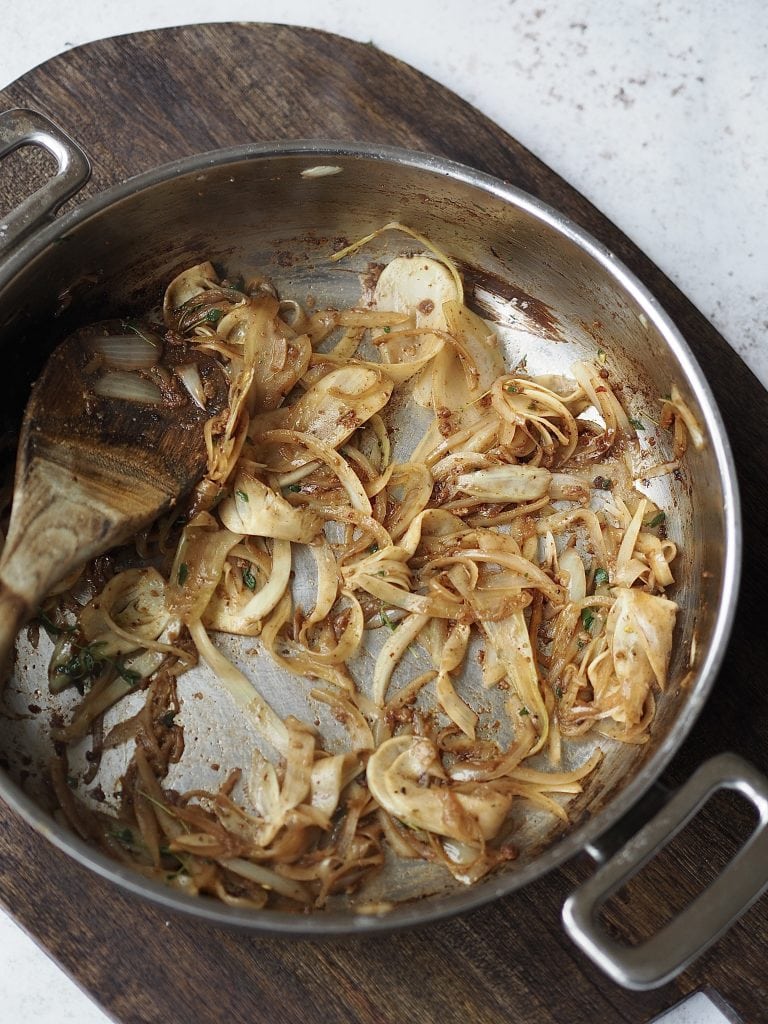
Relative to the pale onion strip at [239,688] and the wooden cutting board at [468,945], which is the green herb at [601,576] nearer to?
the wooden cutting board at [468,945]

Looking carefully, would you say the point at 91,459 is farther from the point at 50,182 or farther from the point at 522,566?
the point at 522,566

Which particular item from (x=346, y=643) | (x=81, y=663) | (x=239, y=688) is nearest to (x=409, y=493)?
(x=346, y=643)

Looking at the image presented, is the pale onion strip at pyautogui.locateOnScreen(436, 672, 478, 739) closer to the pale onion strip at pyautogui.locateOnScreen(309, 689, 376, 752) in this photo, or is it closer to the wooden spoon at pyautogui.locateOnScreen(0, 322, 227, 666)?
the pale onion strip at pyautogui.locateOnScreen(309, 689, 376, 752)

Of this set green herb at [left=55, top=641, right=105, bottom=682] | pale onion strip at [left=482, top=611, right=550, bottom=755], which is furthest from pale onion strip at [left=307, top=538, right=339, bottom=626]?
green herb at [left=55, top=641, right=105, bottom=682]

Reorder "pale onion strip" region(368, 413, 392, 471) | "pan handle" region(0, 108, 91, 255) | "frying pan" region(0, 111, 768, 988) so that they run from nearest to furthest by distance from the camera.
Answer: "frying pan" region(0, 111, 768, 988), "pan handle" region(0, 108, 91, 255), "pale onion strip" region(368, 413, 392, 471)

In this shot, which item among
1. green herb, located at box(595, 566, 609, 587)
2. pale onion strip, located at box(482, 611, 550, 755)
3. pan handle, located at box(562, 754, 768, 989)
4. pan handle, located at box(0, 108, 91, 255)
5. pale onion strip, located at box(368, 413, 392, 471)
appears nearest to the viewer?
pan handle, located at box(562, 754, 768, 989)

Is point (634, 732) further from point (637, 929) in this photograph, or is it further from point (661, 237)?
point (661, 237)

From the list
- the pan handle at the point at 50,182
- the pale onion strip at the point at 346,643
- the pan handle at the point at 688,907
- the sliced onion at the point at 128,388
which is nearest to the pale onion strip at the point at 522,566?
the pale onion strip at the point at 346,643
